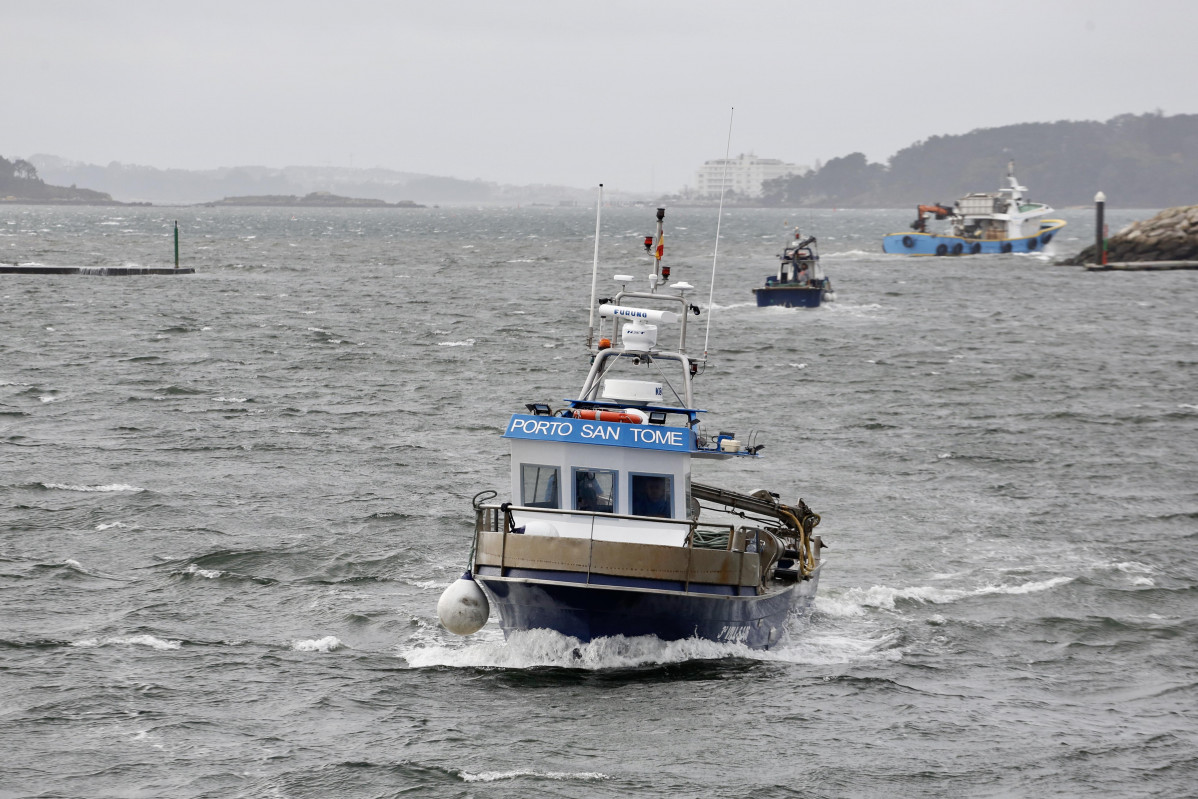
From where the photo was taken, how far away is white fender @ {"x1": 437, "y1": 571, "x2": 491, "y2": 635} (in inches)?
688

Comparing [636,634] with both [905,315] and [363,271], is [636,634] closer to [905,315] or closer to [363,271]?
[905,315]

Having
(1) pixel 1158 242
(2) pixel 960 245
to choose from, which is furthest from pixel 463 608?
(2) pixel 960 245

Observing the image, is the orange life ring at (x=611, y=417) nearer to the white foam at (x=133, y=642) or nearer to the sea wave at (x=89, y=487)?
the white foam at (x=133, y=642)

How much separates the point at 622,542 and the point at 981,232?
112 m

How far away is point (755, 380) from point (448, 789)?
3401 cm

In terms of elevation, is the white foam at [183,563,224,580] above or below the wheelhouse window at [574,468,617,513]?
below

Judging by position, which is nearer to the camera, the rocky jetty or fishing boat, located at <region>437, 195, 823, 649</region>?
fishing boat, located at <region>437, 195, 823, 649</region>

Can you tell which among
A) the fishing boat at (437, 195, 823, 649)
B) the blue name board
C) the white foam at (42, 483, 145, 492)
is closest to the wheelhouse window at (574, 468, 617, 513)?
the fishing boat at (437, 195, 823, 649)

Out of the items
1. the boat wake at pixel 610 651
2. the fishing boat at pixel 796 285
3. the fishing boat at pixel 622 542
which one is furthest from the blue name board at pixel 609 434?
the fishing boat at pixel 796 285

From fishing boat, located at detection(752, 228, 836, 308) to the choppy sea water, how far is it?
15.4 m

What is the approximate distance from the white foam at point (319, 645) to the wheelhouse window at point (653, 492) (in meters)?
5.11

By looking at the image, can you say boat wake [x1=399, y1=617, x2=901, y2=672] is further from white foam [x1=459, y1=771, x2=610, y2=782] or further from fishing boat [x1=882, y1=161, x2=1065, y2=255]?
fishing boat [x1=882, y1=161, x2=1065, y2=255]

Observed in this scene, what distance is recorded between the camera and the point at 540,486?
18.9 m

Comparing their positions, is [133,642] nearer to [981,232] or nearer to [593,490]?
[593,490]
